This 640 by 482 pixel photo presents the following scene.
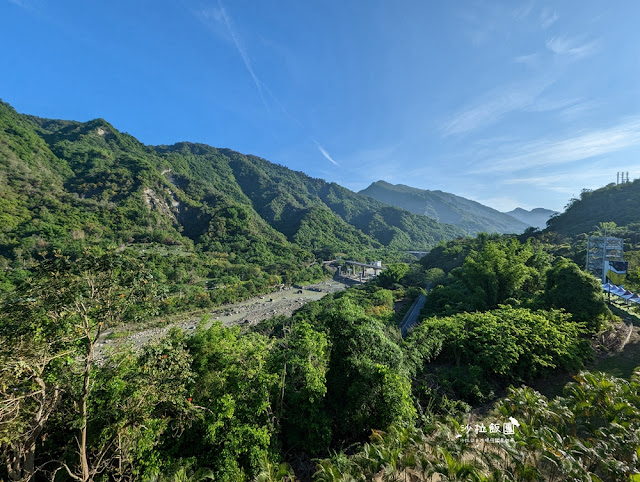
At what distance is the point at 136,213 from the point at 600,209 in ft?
388

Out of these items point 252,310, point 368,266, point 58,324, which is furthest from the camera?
point 368,266

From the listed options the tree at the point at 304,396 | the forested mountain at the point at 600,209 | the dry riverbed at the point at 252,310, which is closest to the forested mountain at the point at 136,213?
the dry riverbed at the point at 252,310

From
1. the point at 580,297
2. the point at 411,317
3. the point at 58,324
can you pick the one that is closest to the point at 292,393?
the point at 58,324

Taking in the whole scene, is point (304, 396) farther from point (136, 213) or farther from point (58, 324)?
point (136, 213)

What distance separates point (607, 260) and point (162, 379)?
33632mm

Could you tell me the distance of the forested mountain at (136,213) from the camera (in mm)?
51812

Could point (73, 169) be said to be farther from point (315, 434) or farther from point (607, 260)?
point (607, 260)

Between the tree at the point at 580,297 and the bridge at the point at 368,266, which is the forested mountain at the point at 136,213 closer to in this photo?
the bridge at the point at 368,266

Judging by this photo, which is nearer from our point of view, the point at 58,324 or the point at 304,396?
the point at 58,324

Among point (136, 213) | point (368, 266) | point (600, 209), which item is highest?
point (600, 209)

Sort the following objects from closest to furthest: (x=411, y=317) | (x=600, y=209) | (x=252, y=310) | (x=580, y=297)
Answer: (x=580, y=297) < (x=411, y=317) < (x=252, y=310) < (x=600, y=209)

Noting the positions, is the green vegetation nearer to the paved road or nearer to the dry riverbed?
the paved road

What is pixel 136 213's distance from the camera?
2825 inches

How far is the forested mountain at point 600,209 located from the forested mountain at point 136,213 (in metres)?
59.3
